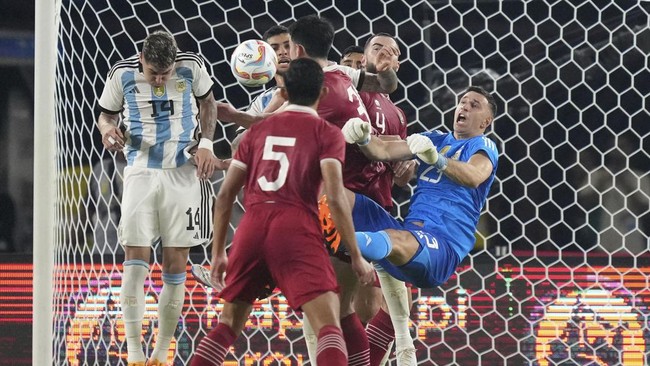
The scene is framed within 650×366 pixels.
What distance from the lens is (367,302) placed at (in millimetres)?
5238

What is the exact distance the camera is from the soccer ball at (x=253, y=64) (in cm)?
487

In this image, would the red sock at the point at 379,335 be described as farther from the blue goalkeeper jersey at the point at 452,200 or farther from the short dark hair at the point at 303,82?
the short dark hair at the point at 303,82

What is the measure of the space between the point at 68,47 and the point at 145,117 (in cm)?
241

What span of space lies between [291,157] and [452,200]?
1389 millimetres

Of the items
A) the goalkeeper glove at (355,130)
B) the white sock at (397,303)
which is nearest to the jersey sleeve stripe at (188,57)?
the goalkeeper glove at (355,130)

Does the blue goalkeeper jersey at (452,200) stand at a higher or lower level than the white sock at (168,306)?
higher

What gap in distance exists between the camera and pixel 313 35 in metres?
4.60

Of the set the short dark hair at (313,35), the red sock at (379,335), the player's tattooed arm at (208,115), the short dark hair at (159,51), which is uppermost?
the short dark hair at (313,35)

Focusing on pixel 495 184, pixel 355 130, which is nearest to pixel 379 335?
pixel 355 130

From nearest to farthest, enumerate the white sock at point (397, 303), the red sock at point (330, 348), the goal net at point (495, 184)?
the red sock at point (330, 348) < the white sock at point (397, 303) < the goal net at point (495, 184)

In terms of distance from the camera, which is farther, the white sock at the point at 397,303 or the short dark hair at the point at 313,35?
the white sock at the point at 397,303

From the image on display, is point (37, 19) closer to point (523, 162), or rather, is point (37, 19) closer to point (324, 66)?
point (324, 66)

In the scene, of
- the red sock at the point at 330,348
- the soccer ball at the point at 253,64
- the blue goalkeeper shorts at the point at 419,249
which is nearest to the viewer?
the red sock at the point at 330,348

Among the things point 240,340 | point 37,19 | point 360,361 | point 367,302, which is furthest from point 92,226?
point 360,361
